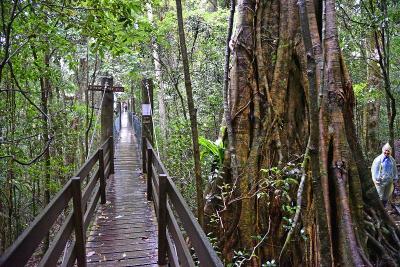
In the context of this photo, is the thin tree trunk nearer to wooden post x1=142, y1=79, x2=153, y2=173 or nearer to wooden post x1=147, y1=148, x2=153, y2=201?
wooden post x1=147, y1=148, x2=153, y2=201

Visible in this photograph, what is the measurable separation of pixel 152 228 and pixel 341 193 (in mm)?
2764

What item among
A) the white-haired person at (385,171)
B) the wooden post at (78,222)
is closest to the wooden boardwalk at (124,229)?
the wooden post at (78,222)

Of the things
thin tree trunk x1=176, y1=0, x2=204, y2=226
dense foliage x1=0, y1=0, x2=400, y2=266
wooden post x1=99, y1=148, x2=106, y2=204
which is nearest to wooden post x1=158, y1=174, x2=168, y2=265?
thin tree trunk x1=176, y1=0, x2=204, y2=226

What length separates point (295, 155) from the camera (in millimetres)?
5633

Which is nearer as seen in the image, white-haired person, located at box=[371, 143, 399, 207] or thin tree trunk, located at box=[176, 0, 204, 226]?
thin tree trunk, located at box=[176, 0, 204, 226]

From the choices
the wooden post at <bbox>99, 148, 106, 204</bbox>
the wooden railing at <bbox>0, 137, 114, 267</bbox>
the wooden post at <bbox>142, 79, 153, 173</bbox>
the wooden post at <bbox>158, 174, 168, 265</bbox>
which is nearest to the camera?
the wooden railing at <bbox>0, 137, 114, 267</bbox>

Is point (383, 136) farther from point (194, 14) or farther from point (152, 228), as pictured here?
point (152, 228)

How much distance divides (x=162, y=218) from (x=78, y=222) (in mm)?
864

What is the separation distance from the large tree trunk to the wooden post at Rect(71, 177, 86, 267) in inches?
75.9

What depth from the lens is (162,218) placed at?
13.1 ft

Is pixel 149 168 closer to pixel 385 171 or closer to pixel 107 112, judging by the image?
pixel 107 112

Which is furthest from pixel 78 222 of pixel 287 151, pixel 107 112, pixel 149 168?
pixel 107 112

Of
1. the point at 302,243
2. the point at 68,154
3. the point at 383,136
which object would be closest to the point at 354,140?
the point at 302,243

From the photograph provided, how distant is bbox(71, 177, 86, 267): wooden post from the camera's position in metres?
3.64
